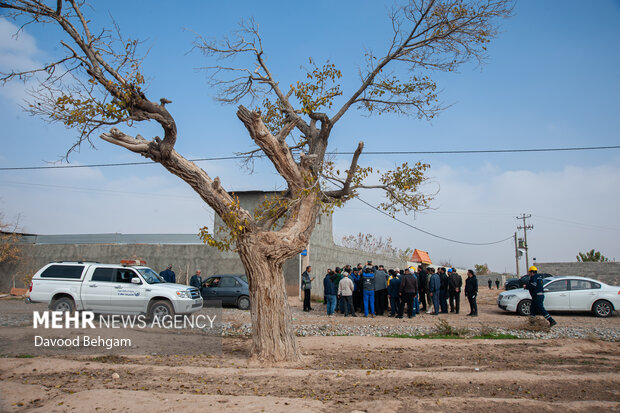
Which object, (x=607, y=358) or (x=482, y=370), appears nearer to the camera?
(x=482, y=370)

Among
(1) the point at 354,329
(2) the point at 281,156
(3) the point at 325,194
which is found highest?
(2) the point at 281,156

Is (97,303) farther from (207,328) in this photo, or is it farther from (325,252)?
(325,252)

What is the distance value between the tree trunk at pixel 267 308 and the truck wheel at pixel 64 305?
7.90m

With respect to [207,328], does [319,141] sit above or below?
above

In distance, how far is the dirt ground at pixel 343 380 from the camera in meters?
5.67

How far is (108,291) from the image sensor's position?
1343 centimetres

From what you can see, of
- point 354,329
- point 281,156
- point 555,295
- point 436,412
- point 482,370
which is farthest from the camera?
point 555,295

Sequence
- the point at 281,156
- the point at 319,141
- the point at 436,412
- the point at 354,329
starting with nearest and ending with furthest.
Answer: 1. the point at 436,412
2. the point at 281,156
3. the point at 319,141
4. the point at 354,329

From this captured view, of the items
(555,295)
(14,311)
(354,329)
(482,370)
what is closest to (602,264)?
(555,295)

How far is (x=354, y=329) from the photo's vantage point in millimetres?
13398

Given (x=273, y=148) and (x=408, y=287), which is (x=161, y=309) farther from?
(x=408, y=287)

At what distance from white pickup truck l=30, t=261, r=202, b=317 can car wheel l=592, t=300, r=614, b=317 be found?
14.4m

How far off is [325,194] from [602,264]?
35442mm

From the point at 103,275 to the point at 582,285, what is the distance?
1683cm
